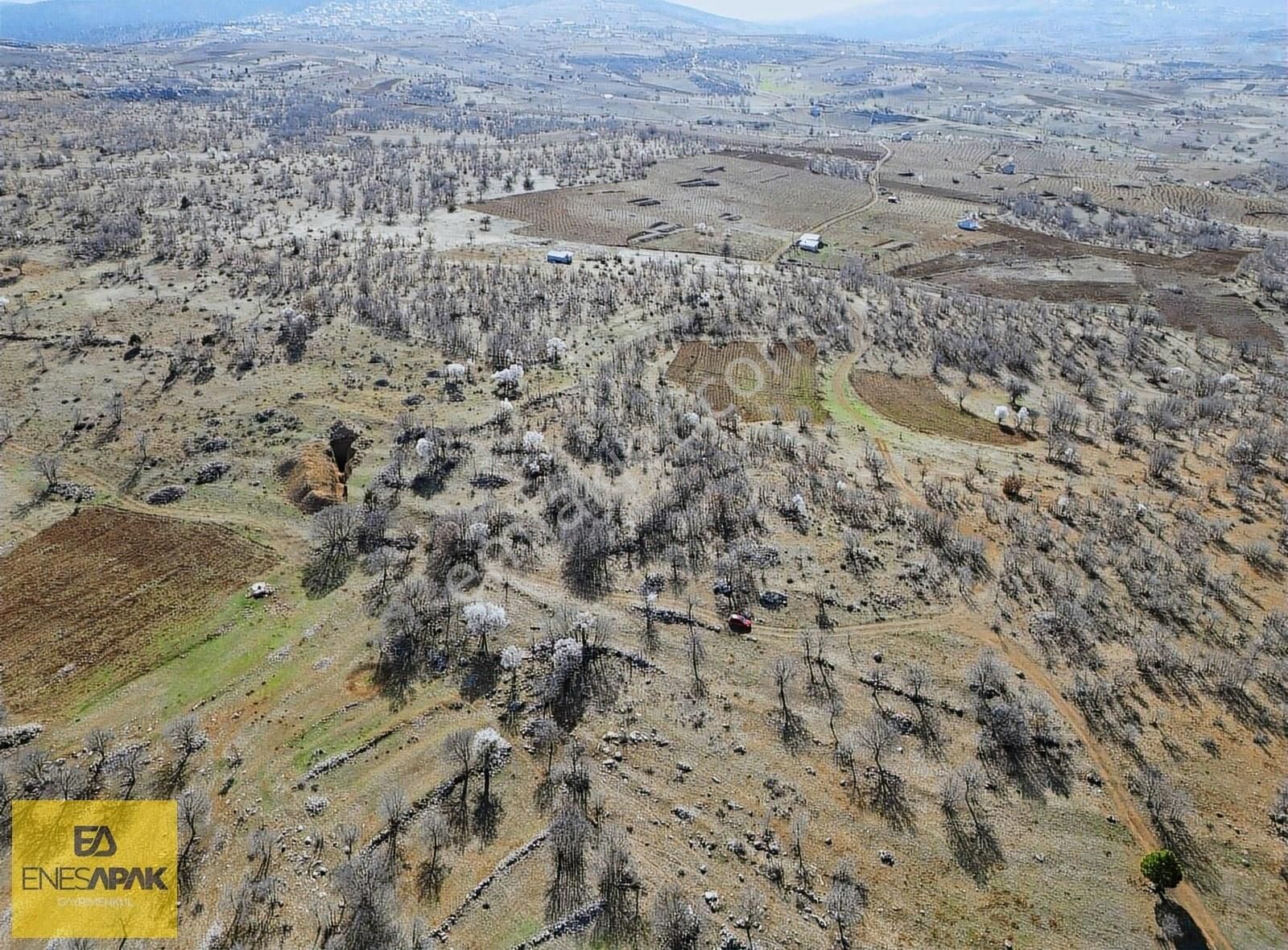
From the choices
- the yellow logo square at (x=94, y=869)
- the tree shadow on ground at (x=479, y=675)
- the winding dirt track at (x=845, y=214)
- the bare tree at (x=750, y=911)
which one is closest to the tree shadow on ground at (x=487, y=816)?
the tree shadow on ground at (x=479, y=675)

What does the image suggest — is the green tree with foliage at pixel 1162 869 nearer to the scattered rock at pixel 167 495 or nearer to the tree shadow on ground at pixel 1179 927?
the tree shadow on ground at pixel 1179 927

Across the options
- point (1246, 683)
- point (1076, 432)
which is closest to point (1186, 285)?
point (1076, 432)

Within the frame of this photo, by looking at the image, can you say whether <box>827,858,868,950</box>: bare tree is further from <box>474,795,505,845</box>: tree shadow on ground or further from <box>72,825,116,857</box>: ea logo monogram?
<box>72,825,116,857</box>: ea logo monogram

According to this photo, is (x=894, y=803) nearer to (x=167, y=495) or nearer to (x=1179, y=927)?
(x=1179, y=927)

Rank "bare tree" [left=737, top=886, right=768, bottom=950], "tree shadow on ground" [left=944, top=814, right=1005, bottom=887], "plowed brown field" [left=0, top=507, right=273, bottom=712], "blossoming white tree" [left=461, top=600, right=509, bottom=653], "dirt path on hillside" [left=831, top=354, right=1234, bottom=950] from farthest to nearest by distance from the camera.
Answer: "blossoming white tree" [left=461, top=600, right=509, bottom=653], "plowed brown field" [left=0, top=507, right=273, bottom=712], "tree shadow on ground" [left=944, top=814, right=1005, bottom=887], "dirt path on hillside" [left=831, top=354, right=1234, bottom=950], "bare tree" [left=737, top=886, right=768, bottom=950]

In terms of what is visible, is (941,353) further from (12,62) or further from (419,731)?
(12,62)

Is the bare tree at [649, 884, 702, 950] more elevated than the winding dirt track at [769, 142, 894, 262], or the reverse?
the winding dirt track at [769, 142, 894, 262]

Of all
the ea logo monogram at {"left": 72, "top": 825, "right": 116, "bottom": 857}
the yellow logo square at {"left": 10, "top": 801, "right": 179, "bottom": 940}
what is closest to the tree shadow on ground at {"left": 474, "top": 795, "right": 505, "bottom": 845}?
the yellow logo square at {"left": 10, "top": 801, "right": 179, "bottom": 940}

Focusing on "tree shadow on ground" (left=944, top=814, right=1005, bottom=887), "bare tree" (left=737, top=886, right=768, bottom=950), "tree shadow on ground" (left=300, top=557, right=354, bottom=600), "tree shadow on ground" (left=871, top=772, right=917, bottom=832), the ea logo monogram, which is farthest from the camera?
"tree shadow on ground" (left=300, top=557, right=354, bottom=600)
